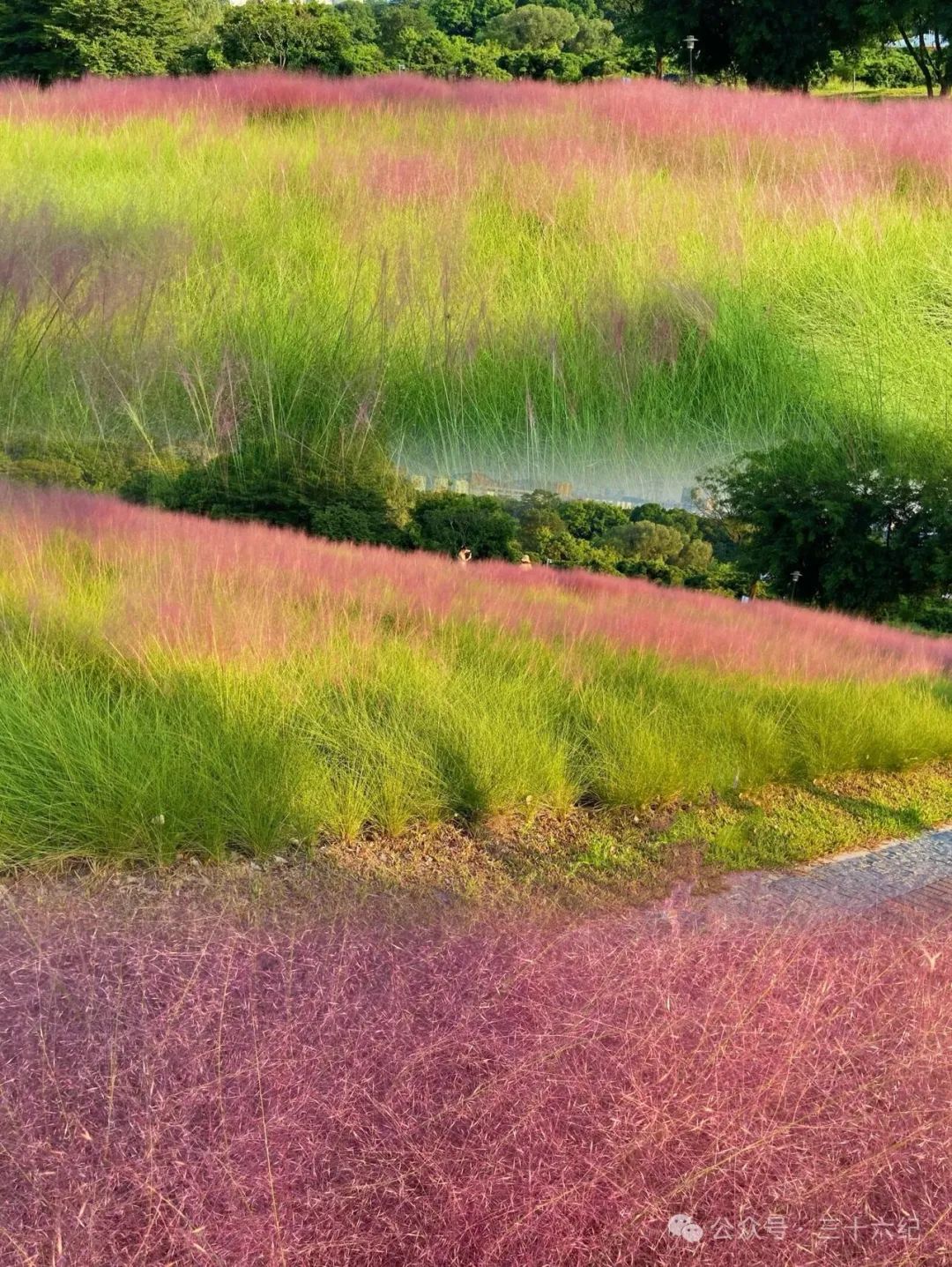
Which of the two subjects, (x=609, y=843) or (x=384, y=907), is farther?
(x=609, y=843)

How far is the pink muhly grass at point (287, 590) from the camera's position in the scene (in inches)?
138

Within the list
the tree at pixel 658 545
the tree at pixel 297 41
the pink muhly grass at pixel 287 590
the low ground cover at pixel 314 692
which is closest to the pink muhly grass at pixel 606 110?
the tree at pixel 658 545

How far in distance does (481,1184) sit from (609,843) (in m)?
2.03

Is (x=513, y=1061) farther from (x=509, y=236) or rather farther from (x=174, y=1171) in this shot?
(x=509, y=236)

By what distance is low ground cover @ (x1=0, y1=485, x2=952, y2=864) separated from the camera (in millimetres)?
3064

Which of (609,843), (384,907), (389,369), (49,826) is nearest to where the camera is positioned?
(384,907)

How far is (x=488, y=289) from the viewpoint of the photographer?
11.0 ft

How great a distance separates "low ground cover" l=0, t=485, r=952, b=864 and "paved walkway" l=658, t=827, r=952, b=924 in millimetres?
448

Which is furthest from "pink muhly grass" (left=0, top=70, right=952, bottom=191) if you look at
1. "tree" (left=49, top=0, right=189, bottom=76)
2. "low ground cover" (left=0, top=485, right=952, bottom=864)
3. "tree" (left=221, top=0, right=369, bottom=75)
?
"tree" (left=49, top=0, right=189, bottom=76)

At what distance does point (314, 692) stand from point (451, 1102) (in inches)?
77.3

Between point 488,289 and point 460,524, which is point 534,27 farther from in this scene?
point 460,524

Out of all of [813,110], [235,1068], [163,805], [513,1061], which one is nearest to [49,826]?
[163,805]

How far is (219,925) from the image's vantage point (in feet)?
6.79

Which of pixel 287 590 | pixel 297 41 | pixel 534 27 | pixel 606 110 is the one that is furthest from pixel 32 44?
pixel 287 590
